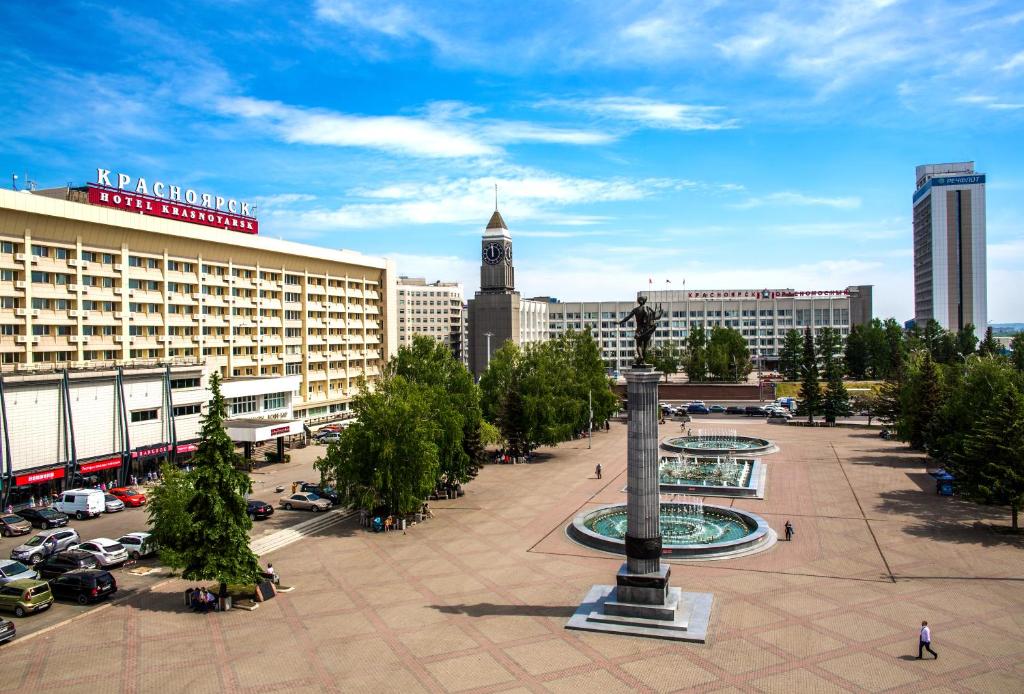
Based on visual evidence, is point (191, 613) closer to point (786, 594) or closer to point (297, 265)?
point (786, 594)

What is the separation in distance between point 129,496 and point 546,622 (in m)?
32.2

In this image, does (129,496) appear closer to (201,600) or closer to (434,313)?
(201,600)

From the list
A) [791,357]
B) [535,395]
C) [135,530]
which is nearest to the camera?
[135,530]

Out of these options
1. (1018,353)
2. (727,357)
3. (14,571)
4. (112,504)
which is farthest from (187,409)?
(1018,353)

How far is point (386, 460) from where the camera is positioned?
37.4m

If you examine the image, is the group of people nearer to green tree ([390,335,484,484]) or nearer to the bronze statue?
green tree ([390,335,484,484])

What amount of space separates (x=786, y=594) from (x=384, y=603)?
15.0 meters

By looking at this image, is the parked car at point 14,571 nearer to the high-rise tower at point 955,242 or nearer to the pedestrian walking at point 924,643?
the pedestrian walking at point 924,643

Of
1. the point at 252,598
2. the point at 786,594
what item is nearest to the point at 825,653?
the point at 786,594

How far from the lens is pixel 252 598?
2769cm

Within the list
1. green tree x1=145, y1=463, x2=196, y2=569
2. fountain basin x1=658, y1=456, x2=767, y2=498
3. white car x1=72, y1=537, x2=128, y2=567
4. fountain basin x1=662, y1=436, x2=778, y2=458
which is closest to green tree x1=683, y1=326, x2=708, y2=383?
fountain basin x1=662, y1=436, x2=778, y2=458

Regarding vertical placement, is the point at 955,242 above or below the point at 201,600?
above

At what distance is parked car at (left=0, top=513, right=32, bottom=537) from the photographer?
38.2 meters

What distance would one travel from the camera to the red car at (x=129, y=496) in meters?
45.1
